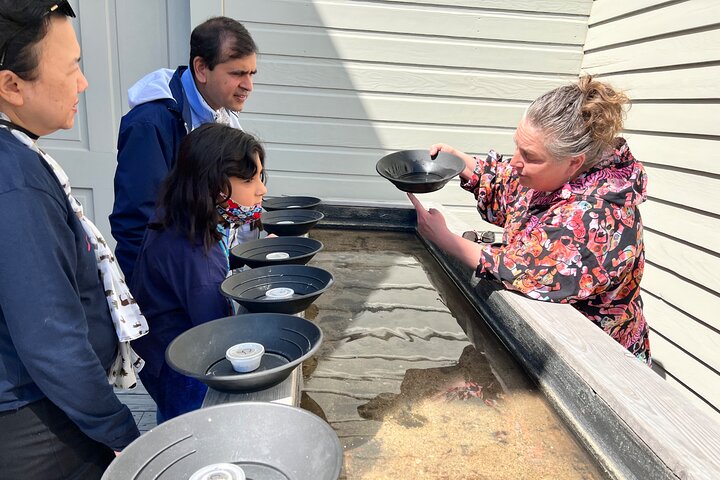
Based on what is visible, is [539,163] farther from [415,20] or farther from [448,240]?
[415,20]

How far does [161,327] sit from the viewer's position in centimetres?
147

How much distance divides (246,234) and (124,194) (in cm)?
58

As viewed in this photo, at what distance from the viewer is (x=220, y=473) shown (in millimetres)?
789

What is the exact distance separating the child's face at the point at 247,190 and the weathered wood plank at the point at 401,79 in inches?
87.1

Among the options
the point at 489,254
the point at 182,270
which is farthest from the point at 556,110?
the point at 182,270

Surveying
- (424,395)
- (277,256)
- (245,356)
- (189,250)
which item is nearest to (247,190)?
(189,250)

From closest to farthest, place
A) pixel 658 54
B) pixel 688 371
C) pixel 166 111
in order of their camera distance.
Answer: pixel 166 111 → pixel 688 371 → pixel 658 54

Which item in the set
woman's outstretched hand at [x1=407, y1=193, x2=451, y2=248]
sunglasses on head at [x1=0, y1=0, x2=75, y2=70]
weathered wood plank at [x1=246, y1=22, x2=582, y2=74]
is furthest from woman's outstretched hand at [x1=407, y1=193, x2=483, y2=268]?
weathered wood plank at [x1=246, y1=22, x2=582, y2=74]

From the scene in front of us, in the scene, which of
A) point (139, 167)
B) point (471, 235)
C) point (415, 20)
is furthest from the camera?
point (415, 20)

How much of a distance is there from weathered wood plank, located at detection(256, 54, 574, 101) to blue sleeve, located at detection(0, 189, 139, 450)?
9.26ft

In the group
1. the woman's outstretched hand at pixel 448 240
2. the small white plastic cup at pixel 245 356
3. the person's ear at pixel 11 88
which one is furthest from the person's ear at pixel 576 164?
the person's ear at pixel 11 88

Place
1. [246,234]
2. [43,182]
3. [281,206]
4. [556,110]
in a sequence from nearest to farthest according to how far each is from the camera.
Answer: [43,182]
[556,110]
[246,234]
[281,206]

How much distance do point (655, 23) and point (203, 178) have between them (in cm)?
289

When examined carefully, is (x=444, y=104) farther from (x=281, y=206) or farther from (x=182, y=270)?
(x=182, y=270)
